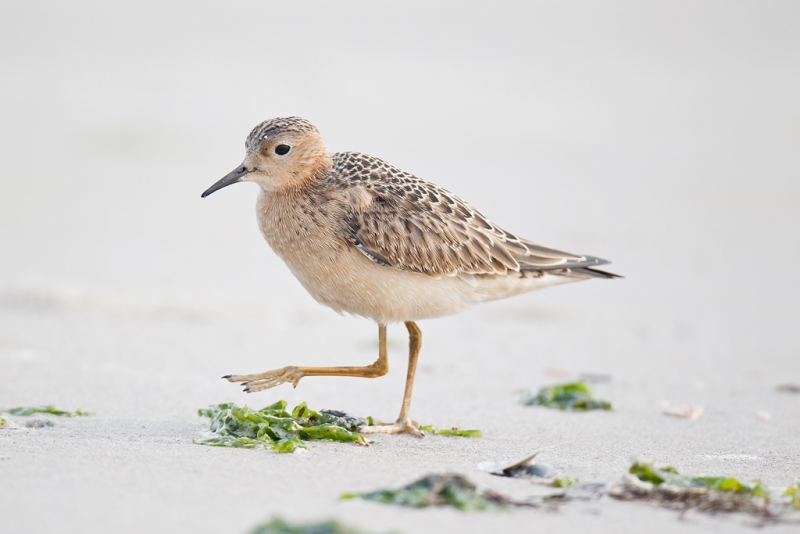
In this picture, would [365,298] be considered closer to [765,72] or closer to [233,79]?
[233,79]

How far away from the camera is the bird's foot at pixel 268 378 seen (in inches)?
202

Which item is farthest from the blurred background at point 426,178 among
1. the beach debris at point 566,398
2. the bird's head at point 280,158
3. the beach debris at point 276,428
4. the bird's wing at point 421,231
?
the bird's head at point 280,158

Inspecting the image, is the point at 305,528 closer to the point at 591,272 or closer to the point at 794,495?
the point at 794,495

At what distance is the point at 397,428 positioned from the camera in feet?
16.7

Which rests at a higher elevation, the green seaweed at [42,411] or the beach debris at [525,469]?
the green seaweed at [42,411]

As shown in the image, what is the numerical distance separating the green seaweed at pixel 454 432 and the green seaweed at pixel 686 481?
53.7 inches

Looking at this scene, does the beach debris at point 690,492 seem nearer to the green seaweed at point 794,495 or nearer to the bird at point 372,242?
the green seaweed at point 794,495

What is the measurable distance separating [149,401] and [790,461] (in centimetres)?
356

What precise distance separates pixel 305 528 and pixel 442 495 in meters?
0.61

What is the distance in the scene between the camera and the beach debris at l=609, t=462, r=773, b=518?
341 cm

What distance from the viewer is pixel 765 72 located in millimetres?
19219

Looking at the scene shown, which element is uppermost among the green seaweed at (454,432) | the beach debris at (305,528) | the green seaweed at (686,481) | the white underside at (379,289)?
the white underside at (379,289)

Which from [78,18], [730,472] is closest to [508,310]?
[730,472]

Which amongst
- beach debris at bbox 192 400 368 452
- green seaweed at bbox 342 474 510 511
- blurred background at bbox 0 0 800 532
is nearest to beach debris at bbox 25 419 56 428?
blurred background at bbox 0 0 800 532
